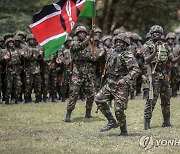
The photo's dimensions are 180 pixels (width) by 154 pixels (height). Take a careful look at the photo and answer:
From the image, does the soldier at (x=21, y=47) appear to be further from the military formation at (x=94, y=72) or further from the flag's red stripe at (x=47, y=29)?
the flag's red stripe at (x=47, y=29)

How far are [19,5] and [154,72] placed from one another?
577 inches

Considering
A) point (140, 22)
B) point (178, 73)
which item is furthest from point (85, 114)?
point (140, 22)

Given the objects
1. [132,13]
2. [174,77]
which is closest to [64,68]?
[174,77]

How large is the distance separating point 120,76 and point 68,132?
1868mm

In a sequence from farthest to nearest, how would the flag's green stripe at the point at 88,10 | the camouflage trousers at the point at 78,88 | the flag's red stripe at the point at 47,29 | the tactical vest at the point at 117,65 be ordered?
the camouflage trousers at the point at 78,88 → the flag's green stripe at the point at 88,10 → the flag's red stripe at the point at 47,29 → the tactical vest at the point at 117,65

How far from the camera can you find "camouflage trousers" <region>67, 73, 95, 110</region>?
44.5 ft

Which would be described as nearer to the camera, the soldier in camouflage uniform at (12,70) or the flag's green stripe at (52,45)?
the flag's green stripe at (52,45)

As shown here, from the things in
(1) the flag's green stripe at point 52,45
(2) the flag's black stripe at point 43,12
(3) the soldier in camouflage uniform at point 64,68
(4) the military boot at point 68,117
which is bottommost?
(4) the military boot at point 68,117

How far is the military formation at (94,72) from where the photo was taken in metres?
11.0

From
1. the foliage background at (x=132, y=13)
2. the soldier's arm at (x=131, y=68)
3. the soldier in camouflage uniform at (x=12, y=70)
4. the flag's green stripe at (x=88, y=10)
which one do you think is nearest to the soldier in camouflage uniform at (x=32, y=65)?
the soldier in camouflage uniform at (x=12, y=70)

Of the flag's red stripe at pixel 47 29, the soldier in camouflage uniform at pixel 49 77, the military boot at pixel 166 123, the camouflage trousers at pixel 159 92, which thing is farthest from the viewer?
the soldier in camouflage uniform at pixel 49 77

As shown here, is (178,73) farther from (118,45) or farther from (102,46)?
(118,45)

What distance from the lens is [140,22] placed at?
1275 inches

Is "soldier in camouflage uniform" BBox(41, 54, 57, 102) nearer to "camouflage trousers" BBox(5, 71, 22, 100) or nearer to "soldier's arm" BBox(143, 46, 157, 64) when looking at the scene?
"camouflage trousers" BBox(5, 71, 22, 100)
